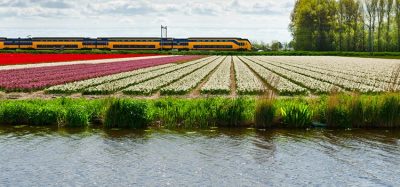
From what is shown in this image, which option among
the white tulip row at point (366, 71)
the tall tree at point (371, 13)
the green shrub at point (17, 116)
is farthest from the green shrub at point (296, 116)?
the tall tree at point (371, 13)

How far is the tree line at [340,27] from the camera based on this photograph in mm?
121688

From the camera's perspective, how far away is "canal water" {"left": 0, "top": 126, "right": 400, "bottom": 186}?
32.0ft

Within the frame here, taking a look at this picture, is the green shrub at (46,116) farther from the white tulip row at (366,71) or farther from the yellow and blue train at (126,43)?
the yellow and blue train at (126,43)

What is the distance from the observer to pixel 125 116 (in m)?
15.6

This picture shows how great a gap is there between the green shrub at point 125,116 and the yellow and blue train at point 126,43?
92.1 m

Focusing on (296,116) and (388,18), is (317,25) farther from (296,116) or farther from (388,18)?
(296,116)

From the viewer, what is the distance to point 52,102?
708 inches

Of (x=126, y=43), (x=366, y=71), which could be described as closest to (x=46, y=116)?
(x=366, y=71)

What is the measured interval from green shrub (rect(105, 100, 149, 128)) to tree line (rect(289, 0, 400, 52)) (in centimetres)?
11231

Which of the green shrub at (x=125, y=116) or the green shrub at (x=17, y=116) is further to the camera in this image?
the green shrub at (x=17, y=116)

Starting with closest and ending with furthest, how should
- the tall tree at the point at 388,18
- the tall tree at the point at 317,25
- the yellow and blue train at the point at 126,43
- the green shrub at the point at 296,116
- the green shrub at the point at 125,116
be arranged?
the green shrub at the point at 125,116, the green shrub at the point at 296,116, the yellow and blue train at the point at 126,43, the tall tree at the point at 388,18, the tall tree at the point at 317,25

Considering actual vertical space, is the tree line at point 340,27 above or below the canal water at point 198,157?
above

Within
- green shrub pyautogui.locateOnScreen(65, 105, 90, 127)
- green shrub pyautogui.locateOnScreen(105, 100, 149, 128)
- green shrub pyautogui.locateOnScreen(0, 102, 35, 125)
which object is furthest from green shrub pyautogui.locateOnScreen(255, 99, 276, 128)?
green shrub pyautogui.locateOnScreen(0, 102, 35, 125)

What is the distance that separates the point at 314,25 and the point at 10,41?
225ft
